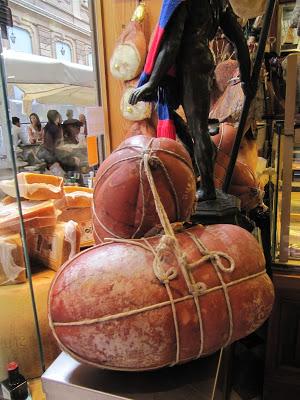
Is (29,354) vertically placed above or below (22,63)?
below

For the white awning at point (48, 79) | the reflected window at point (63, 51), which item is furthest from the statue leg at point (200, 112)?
the reflected window at point (63, 51)

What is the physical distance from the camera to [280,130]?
1.15 meters

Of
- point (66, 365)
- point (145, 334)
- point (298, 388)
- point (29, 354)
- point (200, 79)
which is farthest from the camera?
point (298, 388)

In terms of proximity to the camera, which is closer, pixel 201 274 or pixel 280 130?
pixel 201 274

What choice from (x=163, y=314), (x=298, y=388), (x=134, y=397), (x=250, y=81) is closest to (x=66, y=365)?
(x=134, y=397)

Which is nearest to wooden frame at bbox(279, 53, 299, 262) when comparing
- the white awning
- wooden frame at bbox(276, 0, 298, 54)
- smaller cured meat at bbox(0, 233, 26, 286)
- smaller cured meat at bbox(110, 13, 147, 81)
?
smaller cured meat at bbox(110, 13, 147, 81)

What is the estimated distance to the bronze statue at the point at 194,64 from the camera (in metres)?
0.68

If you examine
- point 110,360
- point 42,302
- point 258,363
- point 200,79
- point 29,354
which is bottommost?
point 258,363

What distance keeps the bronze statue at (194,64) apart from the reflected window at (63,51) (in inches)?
176

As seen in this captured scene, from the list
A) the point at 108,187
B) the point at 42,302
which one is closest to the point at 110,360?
the point at 108,187

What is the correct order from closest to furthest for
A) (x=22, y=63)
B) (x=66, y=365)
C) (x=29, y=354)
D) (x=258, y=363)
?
(x=66, y=365)
(x=29, y=354)
(x=258, y=363)
(x=22, y=63)

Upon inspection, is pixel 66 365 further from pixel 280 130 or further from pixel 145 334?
pixel 280 130

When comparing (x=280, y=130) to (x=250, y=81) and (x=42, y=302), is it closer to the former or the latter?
(x=250, y=81)

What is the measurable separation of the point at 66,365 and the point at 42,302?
0.32 meters
